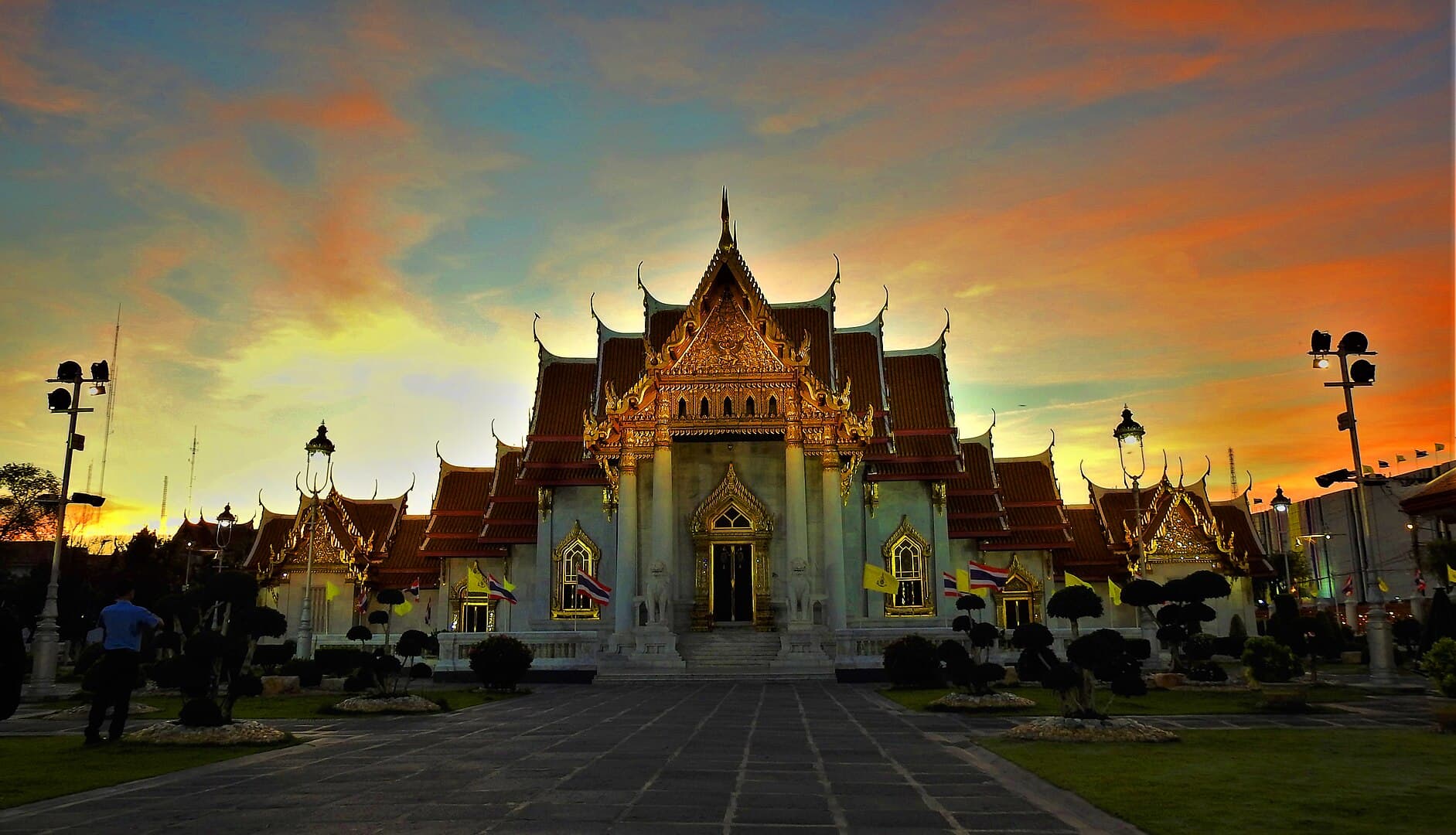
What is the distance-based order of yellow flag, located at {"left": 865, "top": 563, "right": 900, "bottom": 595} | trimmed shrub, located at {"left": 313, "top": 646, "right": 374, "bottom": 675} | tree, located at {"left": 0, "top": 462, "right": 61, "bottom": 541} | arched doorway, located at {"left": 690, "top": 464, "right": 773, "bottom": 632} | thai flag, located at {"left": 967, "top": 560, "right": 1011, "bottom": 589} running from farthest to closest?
tree, located at {"left": 0, "top": 462, "right": 61, "bottom": 541}
arched doorway, located at {"left": 690, "top": 464, "right": 773, "bottom": 632}
yellow flag, located at {"left": 865, "top": 563, "right": 900, "bottom": 595}
thai flag, located at {"left": 967, "top": 560, "right": 1011, "bottom": 589}
trimmed shrub, located at {"left": 313, "top": 646, "right": 374, "bottom": 675}

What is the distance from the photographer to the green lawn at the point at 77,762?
934 centimetres

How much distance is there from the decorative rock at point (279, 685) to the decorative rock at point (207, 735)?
37.6 feet

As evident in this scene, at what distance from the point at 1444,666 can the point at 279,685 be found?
2303 centimetres

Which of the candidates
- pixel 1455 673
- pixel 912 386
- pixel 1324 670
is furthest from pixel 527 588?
A: pixel 1455 673

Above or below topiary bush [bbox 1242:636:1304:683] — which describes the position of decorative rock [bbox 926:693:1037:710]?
below

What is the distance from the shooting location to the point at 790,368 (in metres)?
35.8

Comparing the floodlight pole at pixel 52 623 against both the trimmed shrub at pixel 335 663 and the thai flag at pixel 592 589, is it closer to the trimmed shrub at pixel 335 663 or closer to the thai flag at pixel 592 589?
the trimmed shrub at pixel 335 663

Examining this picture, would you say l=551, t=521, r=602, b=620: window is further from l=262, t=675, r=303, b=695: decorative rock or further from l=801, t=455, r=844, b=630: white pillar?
l=262, t=675, r=303, b=695: decorative rock

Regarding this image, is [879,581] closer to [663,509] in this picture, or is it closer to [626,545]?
[663,509]

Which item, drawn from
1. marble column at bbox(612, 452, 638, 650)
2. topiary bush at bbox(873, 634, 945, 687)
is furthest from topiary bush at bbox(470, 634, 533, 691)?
marble column at bbox(612, 452, 638, 650)

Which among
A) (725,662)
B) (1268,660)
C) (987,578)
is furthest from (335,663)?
(1268,660)

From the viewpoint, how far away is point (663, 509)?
114ft

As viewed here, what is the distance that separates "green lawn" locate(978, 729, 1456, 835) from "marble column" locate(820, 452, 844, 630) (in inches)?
809

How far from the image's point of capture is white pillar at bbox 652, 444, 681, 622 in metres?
34.2
